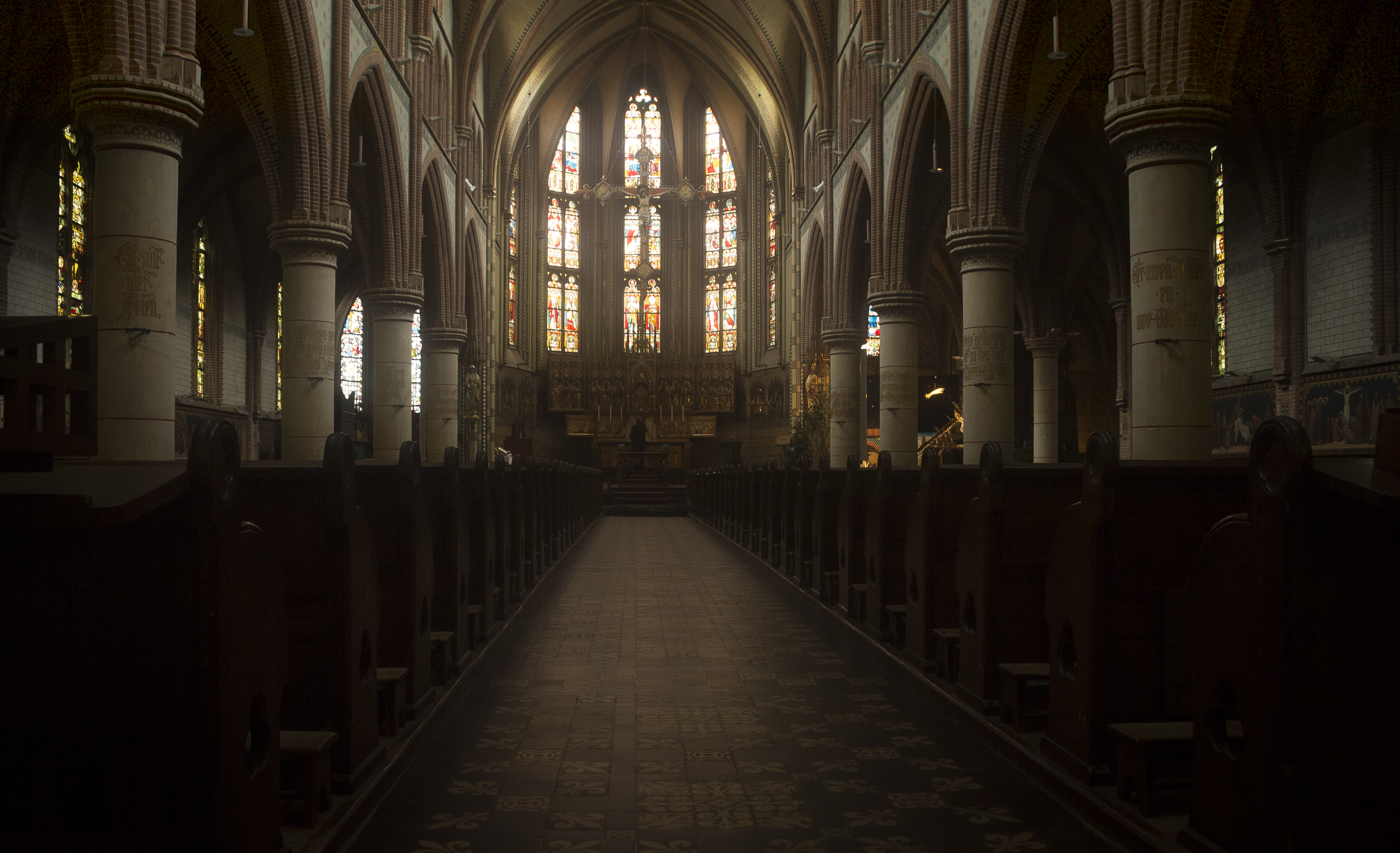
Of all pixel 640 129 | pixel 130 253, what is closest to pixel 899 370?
pixel 130 253

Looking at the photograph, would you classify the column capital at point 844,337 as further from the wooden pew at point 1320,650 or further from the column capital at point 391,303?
the wooden pew at point 1320,650

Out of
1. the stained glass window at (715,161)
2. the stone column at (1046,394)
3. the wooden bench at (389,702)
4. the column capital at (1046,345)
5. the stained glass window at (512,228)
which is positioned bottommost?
the wooden bench at (389,702)

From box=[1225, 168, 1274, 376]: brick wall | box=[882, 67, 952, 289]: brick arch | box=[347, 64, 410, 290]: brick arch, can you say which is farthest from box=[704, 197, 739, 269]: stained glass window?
box=[1225, 168, 1274, 376]: brick wall

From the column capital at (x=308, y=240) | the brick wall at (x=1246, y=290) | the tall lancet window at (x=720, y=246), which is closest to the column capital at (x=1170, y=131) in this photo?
the brick wall at (x=1246, y=290)

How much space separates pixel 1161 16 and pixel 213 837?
9414mm

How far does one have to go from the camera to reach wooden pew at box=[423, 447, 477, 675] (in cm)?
540

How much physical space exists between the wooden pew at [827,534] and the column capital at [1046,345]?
51.4ft

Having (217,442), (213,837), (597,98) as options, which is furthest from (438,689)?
(597,98)

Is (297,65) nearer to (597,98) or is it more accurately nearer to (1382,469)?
(1382,469)

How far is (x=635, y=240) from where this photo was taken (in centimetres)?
3631

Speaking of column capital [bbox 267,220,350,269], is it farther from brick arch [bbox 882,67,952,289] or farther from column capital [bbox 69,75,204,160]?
brick arch [bbox 882,67,952,289]

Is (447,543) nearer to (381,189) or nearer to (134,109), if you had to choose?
(134,109)

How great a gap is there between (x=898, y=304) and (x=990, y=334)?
415 cm

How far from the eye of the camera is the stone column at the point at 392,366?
17453mm
